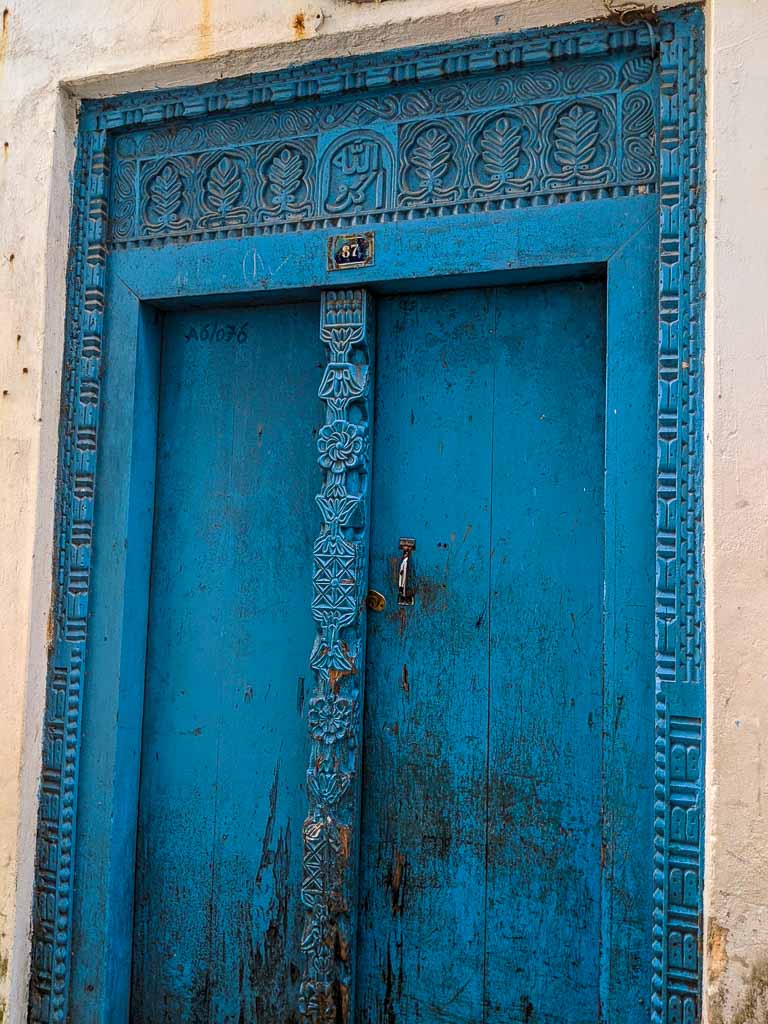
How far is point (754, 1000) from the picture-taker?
6.89 ft

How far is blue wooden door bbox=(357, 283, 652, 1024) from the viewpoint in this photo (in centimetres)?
253

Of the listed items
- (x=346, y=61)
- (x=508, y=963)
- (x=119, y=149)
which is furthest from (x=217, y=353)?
(x=508, y=963)

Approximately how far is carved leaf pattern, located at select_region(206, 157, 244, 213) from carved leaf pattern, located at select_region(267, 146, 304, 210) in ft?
0.35

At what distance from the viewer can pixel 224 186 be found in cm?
289

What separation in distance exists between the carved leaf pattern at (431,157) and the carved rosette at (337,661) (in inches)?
14.0

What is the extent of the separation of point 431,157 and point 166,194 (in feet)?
2.76

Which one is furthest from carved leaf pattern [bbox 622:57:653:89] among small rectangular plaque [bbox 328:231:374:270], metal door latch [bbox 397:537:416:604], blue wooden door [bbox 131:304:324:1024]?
metal door latch [bbox 397:537:416:604]

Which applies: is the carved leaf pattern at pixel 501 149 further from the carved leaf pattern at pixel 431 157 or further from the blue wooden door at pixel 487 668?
the blue wooden door at pixel 487 668

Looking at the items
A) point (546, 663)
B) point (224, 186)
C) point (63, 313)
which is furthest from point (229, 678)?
point (224, 186)

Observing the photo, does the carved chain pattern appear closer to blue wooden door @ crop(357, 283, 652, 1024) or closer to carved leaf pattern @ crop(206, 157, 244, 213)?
blue wooden door @ crop(357, 283, 652, 1024)

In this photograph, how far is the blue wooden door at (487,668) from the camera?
2525 mm

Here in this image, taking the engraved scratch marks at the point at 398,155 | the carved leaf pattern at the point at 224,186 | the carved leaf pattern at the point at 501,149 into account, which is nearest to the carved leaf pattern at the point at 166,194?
the engraved scratch marks at the point at 398,155

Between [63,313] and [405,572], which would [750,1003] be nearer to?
[405,572]

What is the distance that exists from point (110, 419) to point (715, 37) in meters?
1.91
